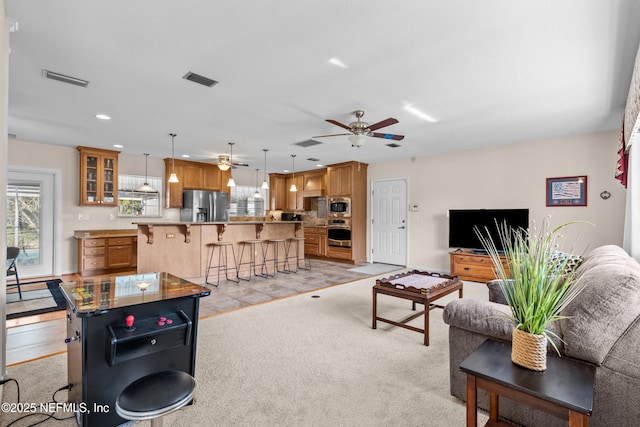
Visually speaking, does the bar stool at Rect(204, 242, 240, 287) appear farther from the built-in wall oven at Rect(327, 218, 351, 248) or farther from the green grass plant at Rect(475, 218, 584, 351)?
the green grass plant at Rect(475, 218, 584, 351)

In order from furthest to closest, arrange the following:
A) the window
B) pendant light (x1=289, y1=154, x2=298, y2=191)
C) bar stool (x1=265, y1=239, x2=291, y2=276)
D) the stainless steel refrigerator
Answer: the stainless steel refrigerator, pendant light (x1=289, y1=154, x2=298, y2=191), the window, bar stool (x1=265, y1=239, x2=291, y2=276)

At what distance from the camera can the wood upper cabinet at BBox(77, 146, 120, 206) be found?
19.9 ft

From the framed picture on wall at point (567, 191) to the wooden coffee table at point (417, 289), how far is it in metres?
3.08

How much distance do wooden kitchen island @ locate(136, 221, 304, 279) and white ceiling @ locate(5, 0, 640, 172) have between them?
166 cm

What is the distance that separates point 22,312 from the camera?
12.3 feet

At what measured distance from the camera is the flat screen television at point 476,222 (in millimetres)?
5395

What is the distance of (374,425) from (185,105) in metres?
3.80

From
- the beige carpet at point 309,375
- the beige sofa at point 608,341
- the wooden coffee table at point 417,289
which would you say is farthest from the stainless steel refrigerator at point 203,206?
the beige sofa at point 608,341

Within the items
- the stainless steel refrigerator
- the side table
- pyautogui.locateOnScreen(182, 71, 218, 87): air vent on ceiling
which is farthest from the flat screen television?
the stainless steel refrigerator

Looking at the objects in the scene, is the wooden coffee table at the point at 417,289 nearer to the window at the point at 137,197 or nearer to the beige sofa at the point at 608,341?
the beige sofa at the point at 608,341

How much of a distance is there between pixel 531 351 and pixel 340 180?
6.63m

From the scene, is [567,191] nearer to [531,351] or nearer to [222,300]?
[531,351]

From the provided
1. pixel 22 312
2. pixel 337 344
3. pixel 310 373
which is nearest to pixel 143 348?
pixel 310 373

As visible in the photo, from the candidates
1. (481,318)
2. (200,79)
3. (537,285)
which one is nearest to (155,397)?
(537,285)
